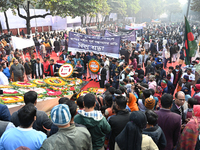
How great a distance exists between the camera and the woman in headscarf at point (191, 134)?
2.95m

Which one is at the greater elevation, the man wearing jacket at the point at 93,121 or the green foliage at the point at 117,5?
the green foliage at the point at 117,5

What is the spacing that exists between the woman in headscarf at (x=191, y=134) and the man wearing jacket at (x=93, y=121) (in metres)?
1.50

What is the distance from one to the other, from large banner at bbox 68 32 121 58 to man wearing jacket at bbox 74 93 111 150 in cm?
635

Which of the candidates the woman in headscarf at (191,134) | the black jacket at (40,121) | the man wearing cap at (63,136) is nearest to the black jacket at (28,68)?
the black jacket at (40,121)

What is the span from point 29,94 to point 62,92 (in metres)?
2.75

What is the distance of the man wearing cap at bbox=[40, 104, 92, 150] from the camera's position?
2041 millimetres

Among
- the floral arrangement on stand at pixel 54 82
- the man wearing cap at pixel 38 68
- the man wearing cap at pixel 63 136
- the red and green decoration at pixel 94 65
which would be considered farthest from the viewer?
the red and green decoration at pixel 94 65

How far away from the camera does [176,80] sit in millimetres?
7797

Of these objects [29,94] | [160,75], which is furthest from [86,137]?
[160,75]

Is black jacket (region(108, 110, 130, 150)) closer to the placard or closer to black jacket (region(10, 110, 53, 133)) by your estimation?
black jacket (region(10, 110, 53, 133))

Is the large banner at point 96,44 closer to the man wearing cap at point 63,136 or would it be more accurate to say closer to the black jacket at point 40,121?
the black jacket at point 40,121

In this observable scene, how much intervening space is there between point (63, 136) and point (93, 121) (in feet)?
2.28

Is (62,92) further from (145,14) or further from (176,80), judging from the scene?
(145,14)

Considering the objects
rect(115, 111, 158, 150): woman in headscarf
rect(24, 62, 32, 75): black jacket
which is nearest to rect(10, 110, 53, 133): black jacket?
rect(115, 111, 158, 150): woman in headscarf
